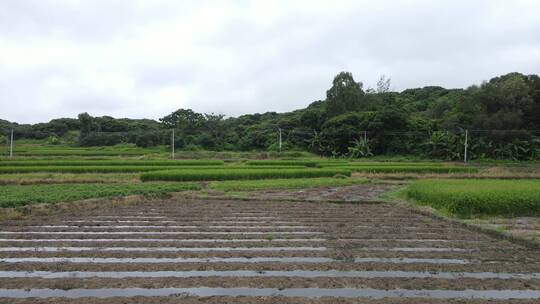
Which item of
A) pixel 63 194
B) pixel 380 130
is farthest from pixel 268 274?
pixel 380 130

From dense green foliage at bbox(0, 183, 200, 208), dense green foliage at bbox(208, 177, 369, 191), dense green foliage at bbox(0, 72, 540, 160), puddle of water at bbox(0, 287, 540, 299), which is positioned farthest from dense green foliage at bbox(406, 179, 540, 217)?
dense green foliage at bbox(0, 72, 540, 160)

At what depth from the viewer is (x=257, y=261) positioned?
6699 millimetres

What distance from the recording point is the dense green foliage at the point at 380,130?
3881 centimetres

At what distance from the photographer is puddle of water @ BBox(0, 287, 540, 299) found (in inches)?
204

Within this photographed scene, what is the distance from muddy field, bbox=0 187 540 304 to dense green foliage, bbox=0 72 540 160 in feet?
109

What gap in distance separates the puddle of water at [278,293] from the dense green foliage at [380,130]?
37067 mm

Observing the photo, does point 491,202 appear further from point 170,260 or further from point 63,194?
point 63,194

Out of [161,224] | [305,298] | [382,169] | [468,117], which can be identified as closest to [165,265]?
[305,298]

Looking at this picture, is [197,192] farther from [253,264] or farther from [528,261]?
[528,261]

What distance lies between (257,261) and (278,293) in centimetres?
148

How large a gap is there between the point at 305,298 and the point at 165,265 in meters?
2.60

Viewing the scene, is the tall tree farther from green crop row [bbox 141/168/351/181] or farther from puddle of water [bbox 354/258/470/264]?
puddle of water [bbox 354/258/470/264]

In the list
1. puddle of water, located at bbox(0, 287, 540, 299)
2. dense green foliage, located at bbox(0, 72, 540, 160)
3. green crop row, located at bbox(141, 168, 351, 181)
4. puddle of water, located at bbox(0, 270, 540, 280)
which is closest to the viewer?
puddle of water, located at bbox(0, 287, 540, 299)

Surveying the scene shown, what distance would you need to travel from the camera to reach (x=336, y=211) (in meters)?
12.6
